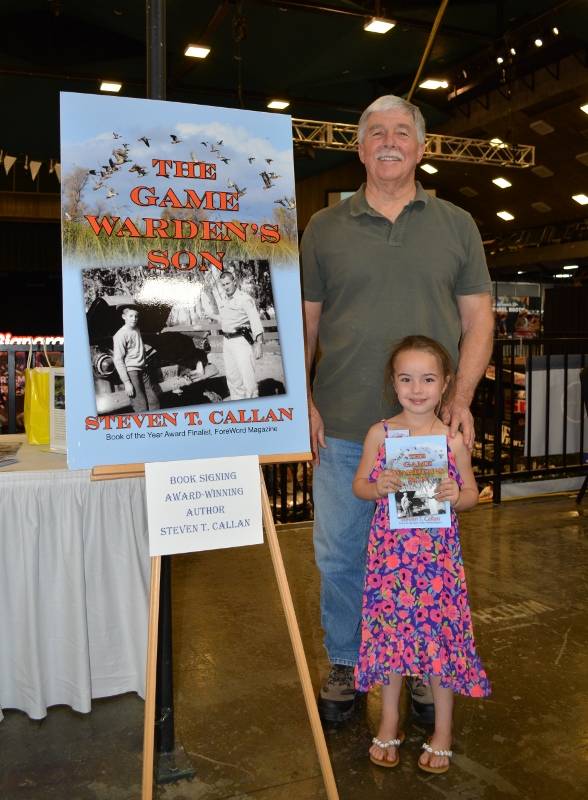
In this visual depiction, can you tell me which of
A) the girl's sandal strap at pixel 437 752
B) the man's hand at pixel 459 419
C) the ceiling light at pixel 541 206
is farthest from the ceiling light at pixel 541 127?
the girl's sandal strap at pixel 437 752

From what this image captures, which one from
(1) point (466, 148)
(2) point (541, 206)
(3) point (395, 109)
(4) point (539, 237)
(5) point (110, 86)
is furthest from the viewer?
(4) point (539, 237)

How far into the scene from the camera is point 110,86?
483 inches

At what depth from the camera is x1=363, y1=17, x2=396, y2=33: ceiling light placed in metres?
9.18

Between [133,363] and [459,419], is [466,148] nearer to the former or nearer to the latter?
[459,419]

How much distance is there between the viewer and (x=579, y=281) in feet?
88.0

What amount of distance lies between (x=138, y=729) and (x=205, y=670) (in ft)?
1.49

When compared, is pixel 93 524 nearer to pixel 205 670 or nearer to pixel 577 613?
pixel 205 670

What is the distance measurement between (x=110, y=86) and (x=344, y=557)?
11.7 metres

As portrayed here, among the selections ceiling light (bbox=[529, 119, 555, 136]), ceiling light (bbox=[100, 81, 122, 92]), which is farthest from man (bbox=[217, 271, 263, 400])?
ceiling light (bbox=[529, 119, 555, 136])

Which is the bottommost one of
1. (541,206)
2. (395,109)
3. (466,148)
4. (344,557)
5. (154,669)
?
(154,669)

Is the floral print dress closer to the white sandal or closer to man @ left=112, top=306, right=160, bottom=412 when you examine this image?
the white sandal

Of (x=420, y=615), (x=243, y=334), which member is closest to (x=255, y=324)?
(x=243, y=334)

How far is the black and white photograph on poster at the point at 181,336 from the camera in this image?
193 cm

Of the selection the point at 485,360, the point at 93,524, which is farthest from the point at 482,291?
the point at 93,524
